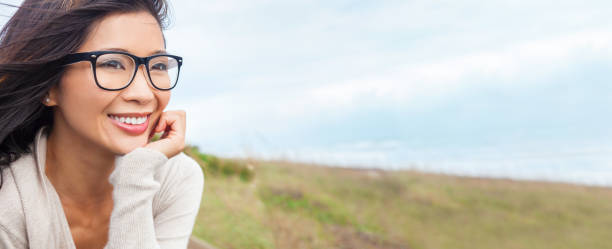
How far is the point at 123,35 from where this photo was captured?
177cm

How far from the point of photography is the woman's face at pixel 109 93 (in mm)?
1745

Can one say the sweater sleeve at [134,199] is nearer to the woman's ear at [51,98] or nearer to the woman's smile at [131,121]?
the woman's smile at [131,121]

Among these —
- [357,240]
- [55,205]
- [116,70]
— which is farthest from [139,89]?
Answer: [357,240]

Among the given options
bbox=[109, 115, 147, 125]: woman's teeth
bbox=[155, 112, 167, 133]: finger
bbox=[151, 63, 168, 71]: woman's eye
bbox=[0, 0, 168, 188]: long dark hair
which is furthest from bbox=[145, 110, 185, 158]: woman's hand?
bbox=[0, 0, 168, 188]: long dark hair

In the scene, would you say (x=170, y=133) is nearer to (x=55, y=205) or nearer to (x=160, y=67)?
(x=160, y=67)

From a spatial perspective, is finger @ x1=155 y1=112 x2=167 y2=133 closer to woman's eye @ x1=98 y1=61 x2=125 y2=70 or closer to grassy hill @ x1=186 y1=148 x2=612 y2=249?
woman's eye @ x1=98 y1=61 x2=125 y2=70

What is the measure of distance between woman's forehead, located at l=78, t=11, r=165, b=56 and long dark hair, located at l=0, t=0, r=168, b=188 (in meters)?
0.02

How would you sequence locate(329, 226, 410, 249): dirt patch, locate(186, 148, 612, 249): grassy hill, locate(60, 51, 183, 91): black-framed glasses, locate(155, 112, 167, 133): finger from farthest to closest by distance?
1. locate(329, 226, 410, 249): dirt patch
2. locate(186, 148, 612, 249): grassy hill
3. locate(155, 112, 167, 133): finger
4. locate(60, 51, 183, 91): black-framed glasses

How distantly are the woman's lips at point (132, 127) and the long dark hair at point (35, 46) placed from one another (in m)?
0.29

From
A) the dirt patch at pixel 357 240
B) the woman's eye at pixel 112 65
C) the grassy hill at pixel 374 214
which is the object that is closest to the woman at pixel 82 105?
the woman's eye at pixel 112 65

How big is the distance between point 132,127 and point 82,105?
20 cm

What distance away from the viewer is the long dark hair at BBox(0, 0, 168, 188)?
5.66 ft

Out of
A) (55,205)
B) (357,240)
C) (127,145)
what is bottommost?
(357,240)

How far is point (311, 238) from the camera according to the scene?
4590mm
